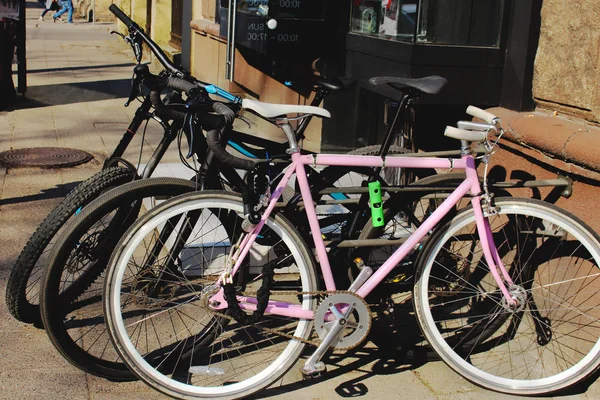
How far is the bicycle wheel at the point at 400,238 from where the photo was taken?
12.2 ft

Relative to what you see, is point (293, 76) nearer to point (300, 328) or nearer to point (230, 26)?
point (230, 26)

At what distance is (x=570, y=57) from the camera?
4.41 m

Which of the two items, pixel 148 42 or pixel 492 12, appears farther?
pixel 492 12

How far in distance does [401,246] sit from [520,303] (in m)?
0.59

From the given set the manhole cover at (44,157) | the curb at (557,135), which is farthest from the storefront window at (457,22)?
the manhole cover at (44,157)

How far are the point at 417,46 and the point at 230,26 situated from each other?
3.31 m

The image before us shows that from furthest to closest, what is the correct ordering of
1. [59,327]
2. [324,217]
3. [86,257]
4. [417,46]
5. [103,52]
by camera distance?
[103,52]
[417,46]
[324,217]
[86,257]
[59,327]

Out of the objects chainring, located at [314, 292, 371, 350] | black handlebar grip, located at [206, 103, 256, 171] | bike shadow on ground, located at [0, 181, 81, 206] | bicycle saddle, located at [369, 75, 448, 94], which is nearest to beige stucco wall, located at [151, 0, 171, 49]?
bike shadow on ground, located at [0, 181, 81, 206]

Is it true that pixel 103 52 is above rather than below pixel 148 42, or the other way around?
below

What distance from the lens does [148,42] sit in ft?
13.4

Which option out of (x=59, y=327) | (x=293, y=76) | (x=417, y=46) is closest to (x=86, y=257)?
(x=59, y=327)

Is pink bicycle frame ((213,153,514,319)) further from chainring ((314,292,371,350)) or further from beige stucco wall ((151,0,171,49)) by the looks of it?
beige stucco wall ((151,0,171,49))

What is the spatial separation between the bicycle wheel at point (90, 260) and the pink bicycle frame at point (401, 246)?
501 millimetres

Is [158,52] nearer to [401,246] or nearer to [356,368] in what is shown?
[401,246]
